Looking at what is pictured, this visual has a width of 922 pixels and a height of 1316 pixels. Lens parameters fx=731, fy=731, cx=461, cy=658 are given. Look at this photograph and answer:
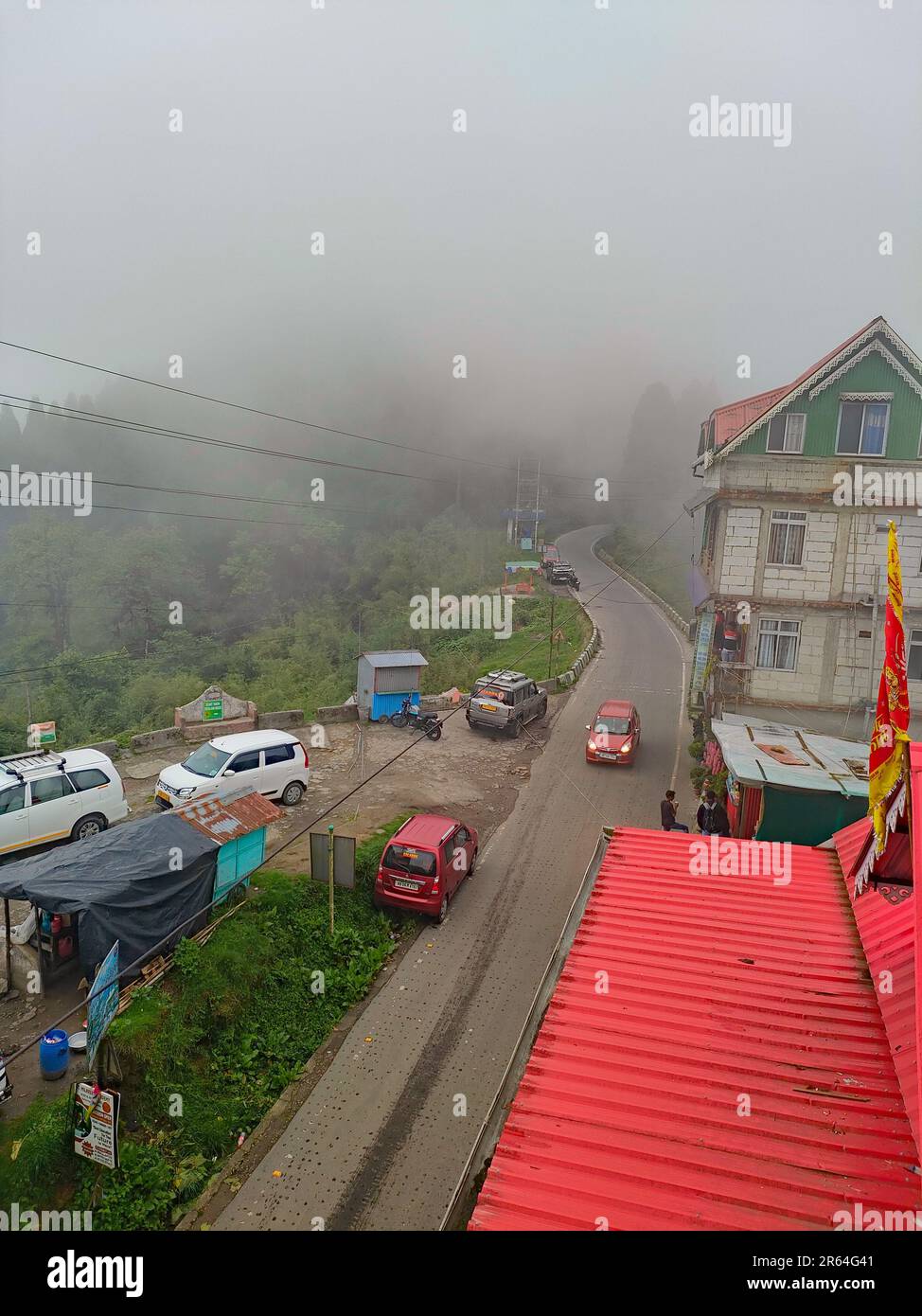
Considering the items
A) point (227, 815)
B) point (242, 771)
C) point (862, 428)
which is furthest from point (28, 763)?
point (862, 428)

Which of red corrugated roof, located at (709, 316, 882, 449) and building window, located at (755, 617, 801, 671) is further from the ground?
red corrugated roof, located at (709, 316, 882, 449)

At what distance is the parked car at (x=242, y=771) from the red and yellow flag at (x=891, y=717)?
12.6m

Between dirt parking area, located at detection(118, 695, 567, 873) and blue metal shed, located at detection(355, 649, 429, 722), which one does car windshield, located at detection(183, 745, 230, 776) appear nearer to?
dirt parking area, located at detection(118, 695, 567, 873)

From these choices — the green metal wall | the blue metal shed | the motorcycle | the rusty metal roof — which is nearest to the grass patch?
the rusty metal roof

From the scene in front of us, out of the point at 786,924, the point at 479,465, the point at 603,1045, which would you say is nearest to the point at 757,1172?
the point at 603,1045

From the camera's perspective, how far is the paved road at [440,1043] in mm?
8023

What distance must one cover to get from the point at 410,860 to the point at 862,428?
49.7ft

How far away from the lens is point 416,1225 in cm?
771

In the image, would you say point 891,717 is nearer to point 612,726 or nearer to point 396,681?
point 612,726

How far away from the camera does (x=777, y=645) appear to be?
19344 millimetres

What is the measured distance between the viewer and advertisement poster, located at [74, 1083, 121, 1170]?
7.14 meters

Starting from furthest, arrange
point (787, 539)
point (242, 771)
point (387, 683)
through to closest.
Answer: point (387, 683)
point (787, 539)
point (242, 771)

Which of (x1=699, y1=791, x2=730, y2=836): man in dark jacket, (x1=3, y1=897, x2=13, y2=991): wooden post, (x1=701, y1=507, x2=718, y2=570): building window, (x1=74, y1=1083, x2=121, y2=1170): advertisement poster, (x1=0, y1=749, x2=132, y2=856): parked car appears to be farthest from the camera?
(x1=701, y1=507, x2=718, y2=570): building window

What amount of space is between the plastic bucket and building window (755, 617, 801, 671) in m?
17.2
